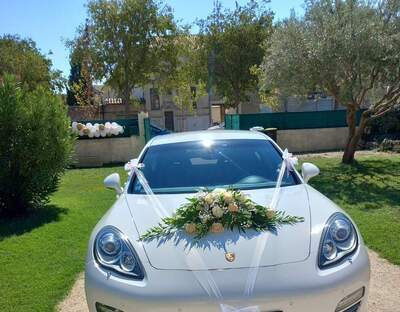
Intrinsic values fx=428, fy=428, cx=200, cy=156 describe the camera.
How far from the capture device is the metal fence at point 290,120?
16734 mm

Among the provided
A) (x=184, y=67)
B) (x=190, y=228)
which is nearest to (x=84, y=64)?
(x=184, y=67)

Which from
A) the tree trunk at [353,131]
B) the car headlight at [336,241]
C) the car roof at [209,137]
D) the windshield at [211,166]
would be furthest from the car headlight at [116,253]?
the tree trunk at [353,131]

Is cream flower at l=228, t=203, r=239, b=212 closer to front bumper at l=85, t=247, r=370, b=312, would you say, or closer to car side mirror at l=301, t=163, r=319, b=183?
front bumper at l=85, t=247, r=370, b=312

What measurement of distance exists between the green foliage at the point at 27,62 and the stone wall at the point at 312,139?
70.1 ft

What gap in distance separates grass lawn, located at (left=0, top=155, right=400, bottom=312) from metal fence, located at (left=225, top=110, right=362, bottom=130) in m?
6.23

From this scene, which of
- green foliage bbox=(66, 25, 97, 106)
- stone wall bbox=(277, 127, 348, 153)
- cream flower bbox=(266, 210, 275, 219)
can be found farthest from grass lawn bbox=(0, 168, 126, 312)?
green foliage bbox=(66, 25, 97, 106)

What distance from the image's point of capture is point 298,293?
Answer: 7.81 ft

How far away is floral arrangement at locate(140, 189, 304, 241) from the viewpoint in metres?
2.78

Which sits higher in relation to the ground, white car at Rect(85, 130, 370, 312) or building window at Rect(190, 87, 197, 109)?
white car at Rect(85, 130, 370, 312)

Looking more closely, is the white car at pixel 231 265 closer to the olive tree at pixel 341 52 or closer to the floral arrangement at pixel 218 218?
the floral arrangement at pixel 218 218

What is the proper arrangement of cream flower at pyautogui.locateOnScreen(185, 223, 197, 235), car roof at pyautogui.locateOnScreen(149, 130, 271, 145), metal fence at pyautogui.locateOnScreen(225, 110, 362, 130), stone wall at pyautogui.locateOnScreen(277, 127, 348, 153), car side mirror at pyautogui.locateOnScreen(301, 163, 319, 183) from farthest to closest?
stone wall at pyautogui.locateOnScreen(277, 127, 348, 153) < metal fence at pyautogui.locateOnScreen(225, 110, 362, 130) < car roof at pyautogui.locateOnScreen(149, 130, 271, 145) < car side mirror at pyautogui.locateOnScreen(301, 163, 319, 183) < cream flower at pyautogui.locateOnScreen(185, 223, 197, 235)

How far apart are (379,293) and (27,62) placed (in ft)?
119

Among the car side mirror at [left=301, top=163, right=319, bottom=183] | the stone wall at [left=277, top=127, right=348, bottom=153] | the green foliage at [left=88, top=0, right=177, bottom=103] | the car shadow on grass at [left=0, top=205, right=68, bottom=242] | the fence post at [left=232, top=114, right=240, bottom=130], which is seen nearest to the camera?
the car side mirror at [left=301, top=163, right=319, bottom=183]

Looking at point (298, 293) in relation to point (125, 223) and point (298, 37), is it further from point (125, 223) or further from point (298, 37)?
point (298, 37)
